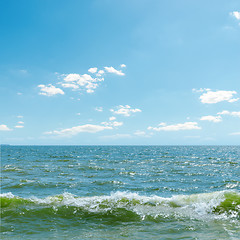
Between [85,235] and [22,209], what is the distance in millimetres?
4685

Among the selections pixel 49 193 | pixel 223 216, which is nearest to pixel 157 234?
pixel 223 216

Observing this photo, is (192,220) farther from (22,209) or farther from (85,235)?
(22,209)

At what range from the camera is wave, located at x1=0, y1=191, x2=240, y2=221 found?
10.4 metres

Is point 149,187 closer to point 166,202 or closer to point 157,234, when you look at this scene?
point 166,202

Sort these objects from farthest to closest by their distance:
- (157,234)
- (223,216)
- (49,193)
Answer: (49,193)
(223,216)
(157,234)

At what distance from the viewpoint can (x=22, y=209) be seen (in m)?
11.1

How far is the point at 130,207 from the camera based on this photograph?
11617mm

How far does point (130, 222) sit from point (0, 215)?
598cm

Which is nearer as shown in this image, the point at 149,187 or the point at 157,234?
the point at 157,234

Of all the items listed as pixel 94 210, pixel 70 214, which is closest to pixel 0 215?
pixel 70 214

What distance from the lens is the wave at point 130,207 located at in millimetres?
10383

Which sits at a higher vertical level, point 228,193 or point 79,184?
point 228,193

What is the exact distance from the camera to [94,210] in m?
11.1

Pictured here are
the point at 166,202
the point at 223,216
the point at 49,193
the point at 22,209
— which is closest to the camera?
the point at 223,216
